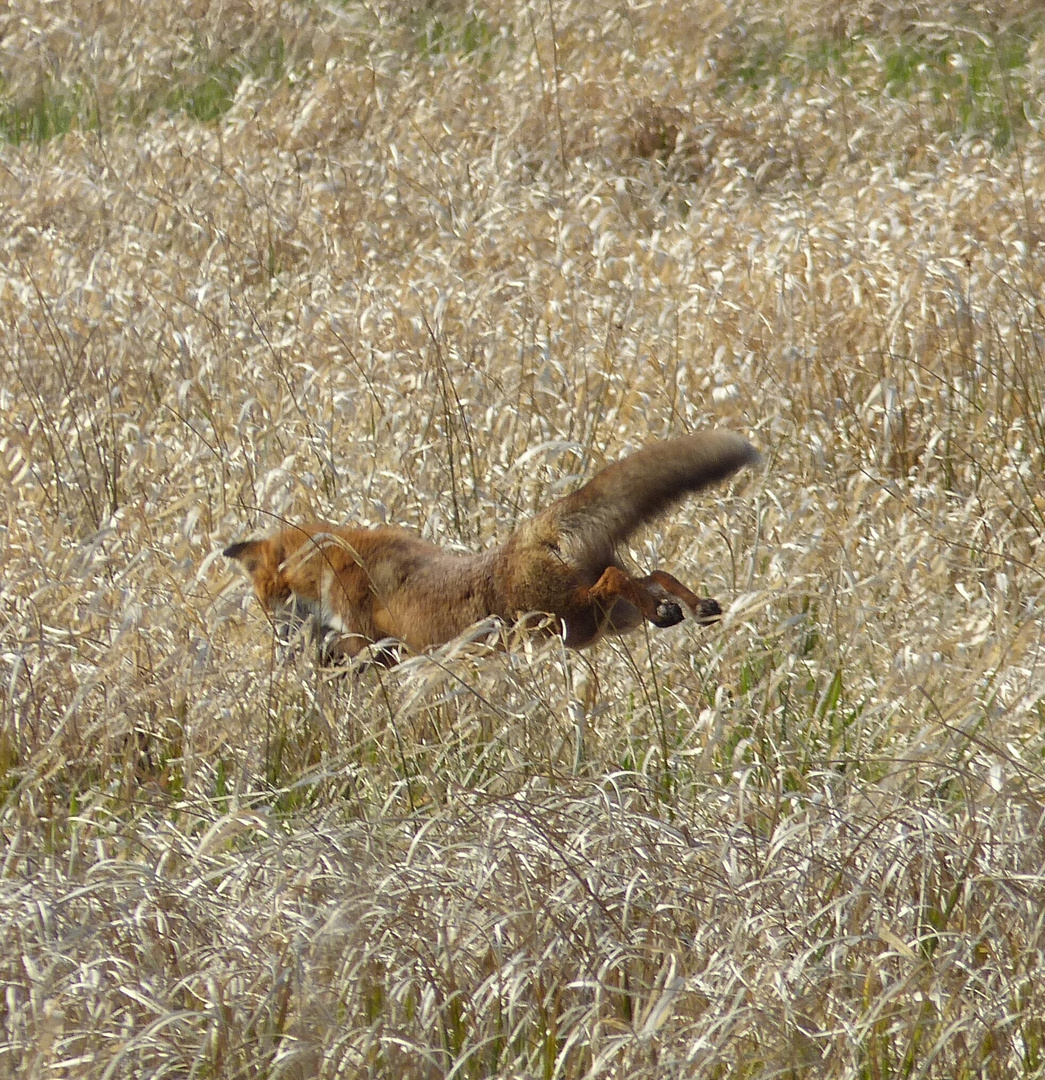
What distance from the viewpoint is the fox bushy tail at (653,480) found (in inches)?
135

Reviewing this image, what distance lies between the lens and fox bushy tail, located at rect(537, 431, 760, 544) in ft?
11.3

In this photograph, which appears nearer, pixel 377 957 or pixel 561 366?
pixel 377 957

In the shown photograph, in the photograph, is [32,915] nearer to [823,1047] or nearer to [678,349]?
[823,1047]

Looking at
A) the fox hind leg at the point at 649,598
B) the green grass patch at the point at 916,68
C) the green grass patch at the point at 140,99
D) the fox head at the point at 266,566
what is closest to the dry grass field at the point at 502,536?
the green grass patch at the point at 916,68

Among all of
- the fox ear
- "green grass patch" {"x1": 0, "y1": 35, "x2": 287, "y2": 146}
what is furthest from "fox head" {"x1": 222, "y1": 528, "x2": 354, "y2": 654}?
"green grass patch" {"x1": 0, "y1": 35, "x2": 287, "y2": 146}

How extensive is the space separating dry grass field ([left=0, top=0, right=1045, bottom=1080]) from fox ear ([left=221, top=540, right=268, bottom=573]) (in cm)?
19

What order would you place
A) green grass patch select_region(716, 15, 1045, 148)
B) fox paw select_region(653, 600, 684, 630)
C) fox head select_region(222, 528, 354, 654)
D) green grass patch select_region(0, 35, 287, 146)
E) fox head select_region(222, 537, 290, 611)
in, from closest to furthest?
fox paw select_region(653, 600, 684, 630), fox head select_region(222, 528, 354, 654), fox head select_region(222, 537, 290, 611), green grass patch select_region(716, 15, 1045, 148), green grass patch select_region(0, 35, 287, 146)

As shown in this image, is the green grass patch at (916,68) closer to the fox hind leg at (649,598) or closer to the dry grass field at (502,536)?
the dry grass field at (502,536)

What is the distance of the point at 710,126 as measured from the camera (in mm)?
8984

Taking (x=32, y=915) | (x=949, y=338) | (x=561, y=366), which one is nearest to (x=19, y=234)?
(x=561, y=366)

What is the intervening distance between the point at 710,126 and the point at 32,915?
6.96 metres

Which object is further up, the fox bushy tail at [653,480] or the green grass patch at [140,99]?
the fox bushy tail at [653,480]

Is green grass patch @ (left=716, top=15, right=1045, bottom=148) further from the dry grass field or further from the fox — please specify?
the fox

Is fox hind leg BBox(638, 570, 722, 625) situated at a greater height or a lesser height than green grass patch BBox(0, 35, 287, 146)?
greater
